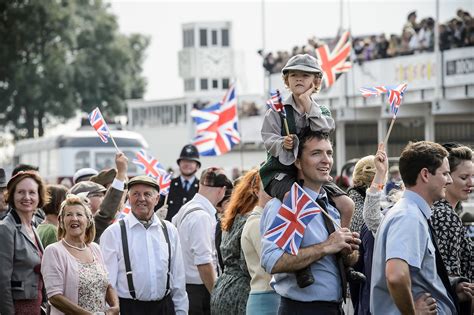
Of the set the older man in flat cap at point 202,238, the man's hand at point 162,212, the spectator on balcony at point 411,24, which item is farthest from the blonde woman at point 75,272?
the spectator on balcony at point 411,24

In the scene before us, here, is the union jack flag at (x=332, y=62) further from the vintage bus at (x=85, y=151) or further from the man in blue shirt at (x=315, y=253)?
the vintage bus at (x=85, y=151)

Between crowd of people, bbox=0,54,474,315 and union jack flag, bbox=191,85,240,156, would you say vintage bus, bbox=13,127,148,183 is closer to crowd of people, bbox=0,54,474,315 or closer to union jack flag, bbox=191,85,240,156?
union jack flag, bbox=191,85,240,156

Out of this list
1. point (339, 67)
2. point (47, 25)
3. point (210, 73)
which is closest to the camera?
point (339, 67)

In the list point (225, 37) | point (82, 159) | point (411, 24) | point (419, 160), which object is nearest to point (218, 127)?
point (411, 24)

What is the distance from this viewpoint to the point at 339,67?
20.2m

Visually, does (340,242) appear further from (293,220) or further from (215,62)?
(215,62)

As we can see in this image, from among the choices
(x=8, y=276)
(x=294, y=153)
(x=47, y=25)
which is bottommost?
(x=8, y=276)

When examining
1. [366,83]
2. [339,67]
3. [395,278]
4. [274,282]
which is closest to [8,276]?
[274,282]

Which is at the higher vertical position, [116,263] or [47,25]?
[47,25]

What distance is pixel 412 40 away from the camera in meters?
32.9

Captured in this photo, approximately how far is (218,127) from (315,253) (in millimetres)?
18951

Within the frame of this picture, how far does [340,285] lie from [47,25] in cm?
6530

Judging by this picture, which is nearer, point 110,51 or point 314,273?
point 314,273

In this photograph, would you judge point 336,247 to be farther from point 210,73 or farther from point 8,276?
point 210,73
